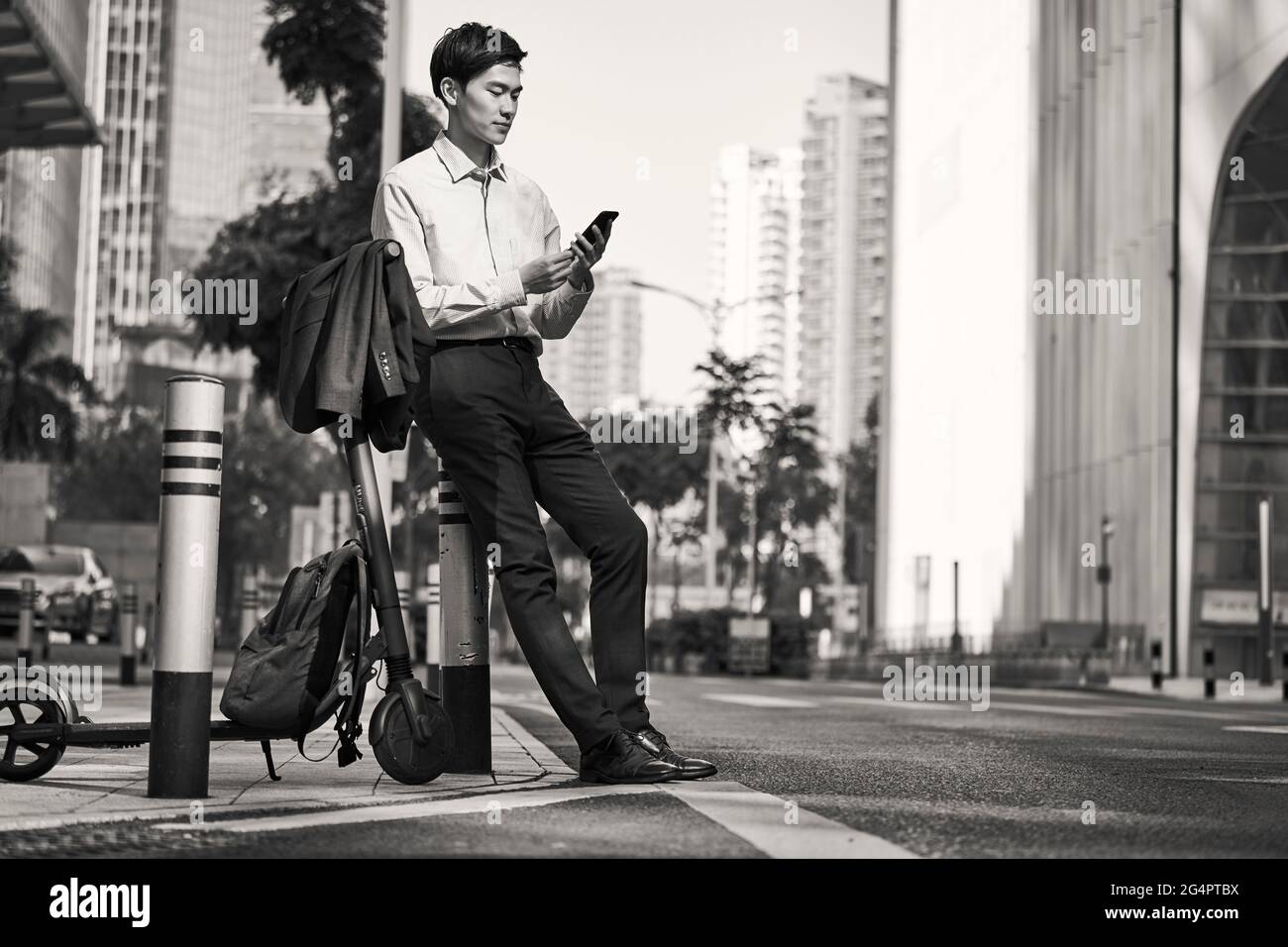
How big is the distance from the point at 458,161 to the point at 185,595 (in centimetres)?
163

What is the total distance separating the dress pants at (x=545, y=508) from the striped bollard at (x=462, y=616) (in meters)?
0.21

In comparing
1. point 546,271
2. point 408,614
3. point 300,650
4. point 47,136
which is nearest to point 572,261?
point 546,271

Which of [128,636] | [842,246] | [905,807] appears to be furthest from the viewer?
[842,246]

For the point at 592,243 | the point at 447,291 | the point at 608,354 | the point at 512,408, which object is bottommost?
the point at 512,408

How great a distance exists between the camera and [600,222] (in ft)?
17.1

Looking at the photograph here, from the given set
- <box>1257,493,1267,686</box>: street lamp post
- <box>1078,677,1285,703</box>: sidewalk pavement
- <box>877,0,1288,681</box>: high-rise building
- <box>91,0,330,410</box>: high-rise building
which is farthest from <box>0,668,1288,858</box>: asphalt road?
<box>91,0,330,410</box>: high-rise building

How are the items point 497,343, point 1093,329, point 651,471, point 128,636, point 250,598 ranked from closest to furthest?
point 497,343, point 128,636, point 250,598, point 651,471, point 1093,329

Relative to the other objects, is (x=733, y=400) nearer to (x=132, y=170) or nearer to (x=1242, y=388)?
(x=1242, y=388)

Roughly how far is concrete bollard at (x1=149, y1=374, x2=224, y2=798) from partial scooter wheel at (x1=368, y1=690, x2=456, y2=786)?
467 mm

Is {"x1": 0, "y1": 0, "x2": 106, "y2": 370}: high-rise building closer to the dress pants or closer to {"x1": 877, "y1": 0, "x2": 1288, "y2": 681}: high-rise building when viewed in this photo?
{"x1": 877, "y1": 0, "x2": 1288, "y2": 681}: high-rise building

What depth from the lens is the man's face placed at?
18.2 ft

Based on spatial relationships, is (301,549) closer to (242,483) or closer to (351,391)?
(351,391)

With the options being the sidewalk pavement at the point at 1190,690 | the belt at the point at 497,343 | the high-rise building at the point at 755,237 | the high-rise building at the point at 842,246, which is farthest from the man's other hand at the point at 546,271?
the high-rise building at the point at 842,246

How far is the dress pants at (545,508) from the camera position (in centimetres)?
523
